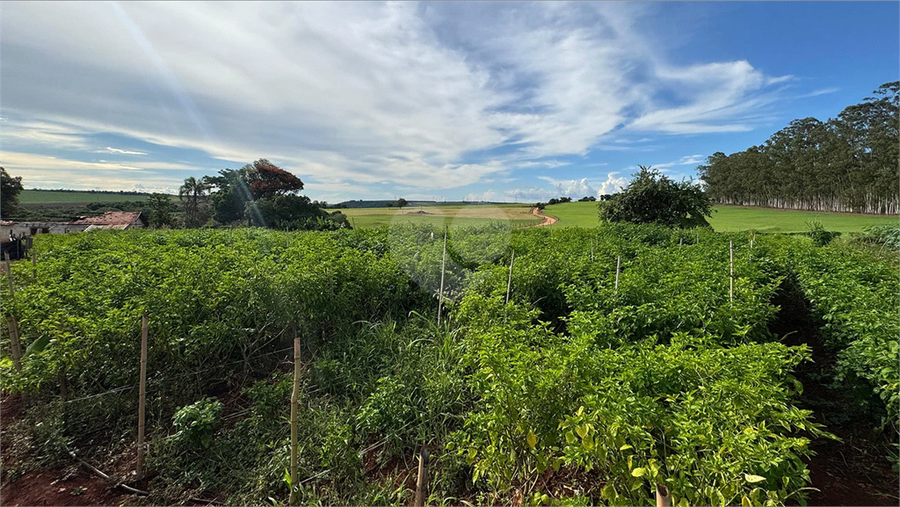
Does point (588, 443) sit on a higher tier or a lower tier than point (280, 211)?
lower

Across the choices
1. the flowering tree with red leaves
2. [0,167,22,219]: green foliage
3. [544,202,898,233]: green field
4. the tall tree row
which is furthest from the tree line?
the tall tree row

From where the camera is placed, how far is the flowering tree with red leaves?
3353 cm

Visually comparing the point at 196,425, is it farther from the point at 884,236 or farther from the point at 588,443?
the point at 884,236

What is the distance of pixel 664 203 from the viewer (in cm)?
2091

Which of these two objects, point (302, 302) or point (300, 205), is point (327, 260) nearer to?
point (302, 302)

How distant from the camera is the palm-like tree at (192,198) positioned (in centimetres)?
3884

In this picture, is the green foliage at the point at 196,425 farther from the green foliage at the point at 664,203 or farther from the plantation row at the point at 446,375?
the green foliage at the point at 664,203

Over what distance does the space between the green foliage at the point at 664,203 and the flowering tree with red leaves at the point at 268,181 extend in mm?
26881

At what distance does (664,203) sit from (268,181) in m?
30.3

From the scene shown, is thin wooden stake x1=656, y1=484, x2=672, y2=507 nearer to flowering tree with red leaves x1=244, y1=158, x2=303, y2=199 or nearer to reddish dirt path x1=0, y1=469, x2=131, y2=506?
reddish dirt path x1=0, y1=469, x2=131, y2=506

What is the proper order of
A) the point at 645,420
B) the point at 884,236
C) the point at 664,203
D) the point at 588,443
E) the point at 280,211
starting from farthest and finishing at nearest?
the point at 280,211, the point at 664,203, the point at 884,236, the point at 645,420, the point at 588,443

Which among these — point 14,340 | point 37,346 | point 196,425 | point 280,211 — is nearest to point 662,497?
point 196,425

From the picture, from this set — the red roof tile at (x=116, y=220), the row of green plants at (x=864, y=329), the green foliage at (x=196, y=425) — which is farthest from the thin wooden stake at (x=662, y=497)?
the red roof tile at (x=116, y=220)

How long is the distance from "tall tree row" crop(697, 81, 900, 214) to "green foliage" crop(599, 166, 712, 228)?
22.5 m
